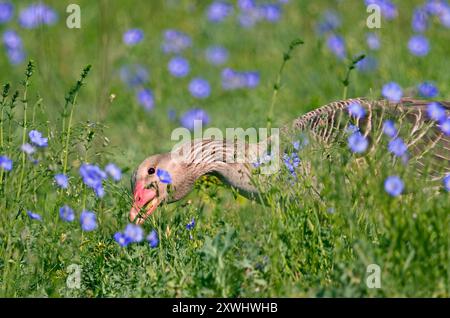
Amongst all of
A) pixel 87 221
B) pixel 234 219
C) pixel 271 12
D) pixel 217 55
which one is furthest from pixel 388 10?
pixel 87 221

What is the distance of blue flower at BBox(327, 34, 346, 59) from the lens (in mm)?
7492

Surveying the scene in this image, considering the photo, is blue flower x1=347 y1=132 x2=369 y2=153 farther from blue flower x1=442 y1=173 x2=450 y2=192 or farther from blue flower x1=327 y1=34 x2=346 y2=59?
blue flower x1=327 y1=34 x2=346 y2=59

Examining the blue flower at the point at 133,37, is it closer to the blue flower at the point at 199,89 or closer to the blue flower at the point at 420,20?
the blue flower at the point at 199,89

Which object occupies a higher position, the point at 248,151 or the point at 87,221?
the point at 248,151

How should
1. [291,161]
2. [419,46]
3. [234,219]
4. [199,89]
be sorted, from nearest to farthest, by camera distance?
[291,161], [234,219], [419,46], [199,89]

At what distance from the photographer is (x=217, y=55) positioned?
8.35 metres

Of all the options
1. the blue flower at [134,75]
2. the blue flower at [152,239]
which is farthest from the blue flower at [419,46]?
the blue flower at [152,239]

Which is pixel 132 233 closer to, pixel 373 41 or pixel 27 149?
pixel 27 149

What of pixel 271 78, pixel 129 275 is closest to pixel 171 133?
pixel 271 78

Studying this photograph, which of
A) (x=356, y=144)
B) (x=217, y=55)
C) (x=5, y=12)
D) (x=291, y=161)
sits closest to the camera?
(x=356, y=144)

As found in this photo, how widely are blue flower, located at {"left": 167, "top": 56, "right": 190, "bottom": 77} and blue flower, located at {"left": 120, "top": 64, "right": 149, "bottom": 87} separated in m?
0.22

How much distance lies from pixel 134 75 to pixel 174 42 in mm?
568
